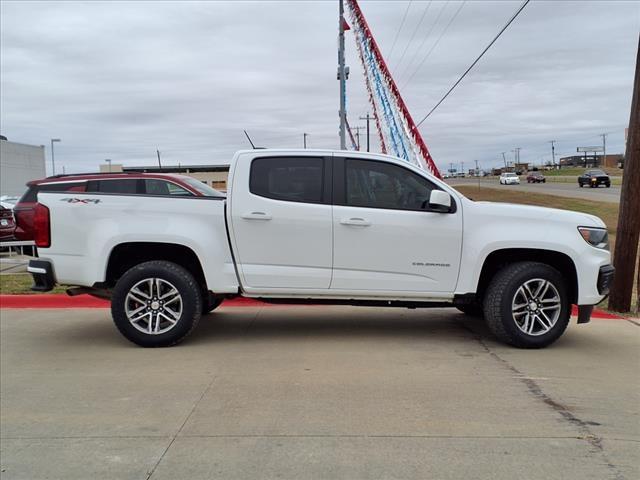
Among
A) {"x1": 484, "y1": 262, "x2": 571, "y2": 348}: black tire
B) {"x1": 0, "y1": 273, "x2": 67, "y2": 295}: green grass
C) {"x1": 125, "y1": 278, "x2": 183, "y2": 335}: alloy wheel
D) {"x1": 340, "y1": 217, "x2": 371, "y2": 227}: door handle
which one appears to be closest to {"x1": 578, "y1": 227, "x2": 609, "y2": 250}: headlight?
{"x1": 484, "y1": 262, "x2": 571, "y2": 348}: black tire

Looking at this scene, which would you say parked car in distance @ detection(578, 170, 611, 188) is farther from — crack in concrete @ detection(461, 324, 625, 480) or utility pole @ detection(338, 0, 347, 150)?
crack in concrete @ detection(461, 324, 625, 480)

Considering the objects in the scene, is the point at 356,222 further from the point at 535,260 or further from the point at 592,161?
the point at 592,161

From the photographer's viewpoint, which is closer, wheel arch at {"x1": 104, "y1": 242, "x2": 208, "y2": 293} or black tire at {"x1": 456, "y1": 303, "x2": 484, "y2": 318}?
wheel arch at {"x1": 104, "y1": 242, "x2": 208, "y2": 293}

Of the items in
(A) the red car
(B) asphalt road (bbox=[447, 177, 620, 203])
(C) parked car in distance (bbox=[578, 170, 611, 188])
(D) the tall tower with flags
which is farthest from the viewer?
(C) parked car in distance (bbox=[578, 170, 611, 188])

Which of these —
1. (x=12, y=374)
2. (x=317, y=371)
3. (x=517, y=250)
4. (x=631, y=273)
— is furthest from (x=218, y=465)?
(x=631, y=273)

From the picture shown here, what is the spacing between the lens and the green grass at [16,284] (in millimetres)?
8820

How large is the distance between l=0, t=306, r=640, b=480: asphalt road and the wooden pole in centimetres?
101

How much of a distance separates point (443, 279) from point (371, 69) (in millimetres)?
19195

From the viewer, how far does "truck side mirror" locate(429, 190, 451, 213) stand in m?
5.53

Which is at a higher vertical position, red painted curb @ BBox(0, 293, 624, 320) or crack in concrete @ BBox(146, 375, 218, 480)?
crack in concrete @ BBox(146, 375, 218, 480)

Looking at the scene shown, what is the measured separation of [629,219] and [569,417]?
169 inches

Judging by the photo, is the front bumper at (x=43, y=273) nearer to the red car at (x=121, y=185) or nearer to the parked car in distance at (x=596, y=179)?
the red car at (x=121, y=185)

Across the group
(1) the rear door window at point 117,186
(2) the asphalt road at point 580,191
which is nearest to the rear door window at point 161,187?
(1) the rear door window at point 117,186

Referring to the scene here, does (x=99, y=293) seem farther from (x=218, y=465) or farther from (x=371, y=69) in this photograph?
(x=371, y=69)
